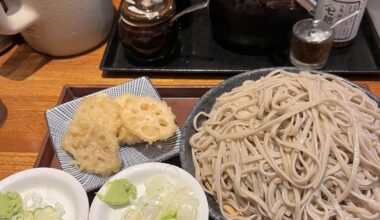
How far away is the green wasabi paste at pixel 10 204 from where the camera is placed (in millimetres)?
968

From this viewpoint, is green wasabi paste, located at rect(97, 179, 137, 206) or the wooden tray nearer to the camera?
green wasabi paste, located at rect(97, 179, 137, 206)

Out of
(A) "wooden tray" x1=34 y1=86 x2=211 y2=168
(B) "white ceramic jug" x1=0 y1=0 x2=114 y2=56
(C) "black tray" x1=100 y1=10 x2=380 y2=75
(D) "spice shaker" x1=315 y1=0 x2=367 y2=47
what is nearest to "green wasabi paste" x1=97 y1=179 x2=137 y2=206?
(A) "wooden tray" x1=34 y1=86 x2=211 y2=168

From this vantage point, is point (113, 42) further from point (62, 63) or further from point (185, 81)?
point (185, 81)

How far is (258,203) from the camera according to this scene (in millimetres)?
1022

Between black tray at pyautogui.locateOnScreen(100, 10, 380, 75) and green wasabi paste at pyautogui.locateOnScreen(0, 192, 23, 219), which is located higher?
green wasabi paste at pyautogui.locateOnScreen(0, 192, 23, 219)

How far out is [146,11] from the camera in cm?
147

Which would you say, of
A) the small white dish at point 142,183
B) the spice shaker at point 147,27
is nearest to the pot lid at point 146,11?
the spice shaker at point 147,27

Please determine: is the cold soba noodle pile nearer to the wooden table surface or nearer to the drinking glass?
the drinking glass

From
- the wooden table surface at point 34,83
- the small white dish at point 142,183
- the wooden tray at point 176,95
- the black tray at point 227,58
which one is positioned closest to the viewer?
the small white dish at point 142,183

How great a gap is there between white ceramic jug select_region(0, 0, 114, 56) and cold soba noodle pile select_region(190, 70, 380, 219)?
0.71 meters

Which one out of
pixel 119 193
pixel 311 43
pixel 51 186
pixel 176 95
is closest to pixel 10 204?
pixel 51 186

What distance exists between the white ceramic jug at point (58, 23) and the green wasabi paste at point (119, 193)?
2.58 feet

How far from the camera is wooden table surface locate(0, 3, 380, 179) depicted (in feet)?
4.40

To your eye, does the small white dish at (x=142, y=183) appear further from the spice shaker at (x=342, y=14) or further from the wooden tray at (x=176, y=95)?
the spice shaker at (x=342, y=14)
